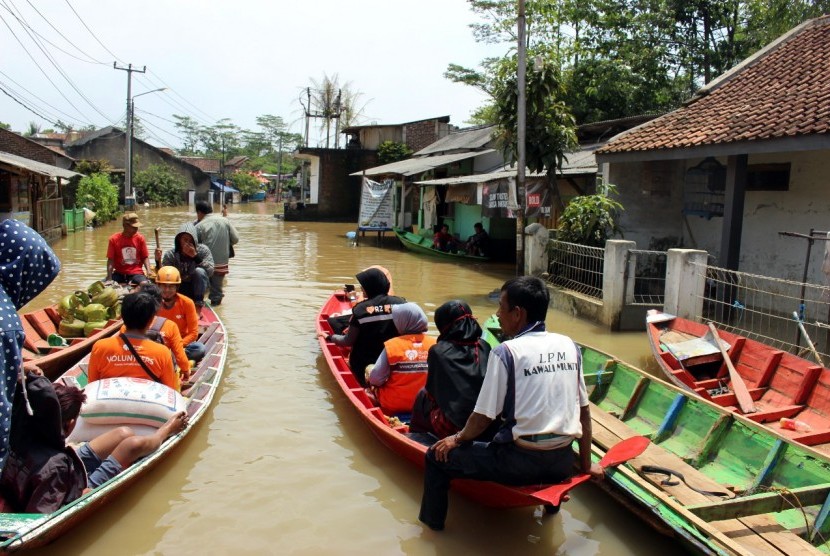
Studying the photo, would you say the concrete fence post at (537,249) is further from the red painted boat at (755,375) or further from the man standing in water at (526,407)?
the man standing in water at (526,407)

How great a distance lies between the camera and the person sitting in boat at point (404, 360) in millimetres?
5371

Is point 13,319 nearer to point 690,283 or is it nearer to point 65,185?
point 690,283

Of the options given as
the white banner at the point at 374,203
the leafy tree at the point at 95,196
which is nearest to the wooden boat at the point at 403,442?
the white banner at the point at 374,203

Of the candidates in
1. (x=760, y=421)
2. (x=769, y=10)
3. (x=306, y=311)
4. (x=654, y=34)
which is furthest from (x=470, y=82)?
(x=760, y=421)

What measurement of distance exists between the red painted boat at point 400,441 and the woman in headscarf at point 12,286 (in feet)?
8.32

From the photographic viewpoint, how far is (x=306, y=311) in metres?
11.9

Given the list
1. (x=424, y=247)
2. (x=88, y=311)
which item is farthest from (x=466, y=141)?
(x=88, y=311)

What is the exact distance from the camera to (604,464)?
4.20 metres

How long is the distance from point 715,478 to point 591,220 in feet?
22.5

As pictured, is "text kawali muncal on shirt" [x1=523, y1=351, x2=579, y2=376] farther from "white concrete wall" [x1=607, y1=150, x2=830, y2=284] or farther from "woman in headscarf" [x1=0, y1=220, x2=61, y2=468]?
"white concrete wall" [x1=607, y1=150, x2=830, y2=284]


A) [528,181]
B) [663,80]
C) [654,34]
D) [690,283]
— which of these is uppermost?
[654,34]

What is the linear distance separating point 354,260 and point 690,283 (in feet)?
39.5

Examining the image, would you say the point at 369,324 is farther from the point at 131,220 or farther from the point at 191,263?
the point at 131,220

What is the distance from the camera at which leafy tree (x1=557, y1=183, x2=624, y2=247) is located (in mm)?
11430
